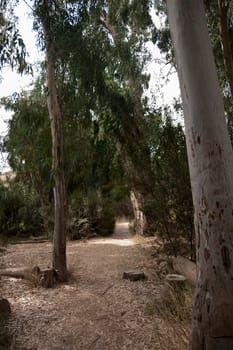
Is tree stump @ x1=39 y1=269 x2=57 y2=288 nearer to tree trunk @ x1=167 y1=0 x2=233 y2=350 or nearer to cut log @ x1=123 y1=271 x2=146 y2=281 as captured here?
cut log @ x1=123 y1=271 x2=146 y2=281

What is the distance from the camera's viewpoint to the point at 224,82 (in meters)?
8.82

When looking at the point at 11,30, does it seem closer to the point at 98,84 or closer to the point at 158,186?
the point at 98,84

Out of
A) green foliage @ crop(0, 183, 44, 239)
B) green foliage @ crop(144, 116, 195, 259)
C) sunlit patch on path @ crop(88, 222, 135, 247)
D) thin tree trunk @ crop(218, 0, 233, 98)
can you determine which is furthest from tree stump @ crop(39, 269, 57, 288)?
green foliage @ crop(0, 183, 44, 239)

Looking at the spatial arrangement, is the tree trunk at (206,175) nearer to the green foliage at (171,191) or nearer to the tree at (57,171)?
the green foliage at (171,191)

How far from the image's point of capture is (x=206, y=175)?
9.52 feet

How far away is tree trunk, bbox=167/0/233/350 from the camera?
2.73m

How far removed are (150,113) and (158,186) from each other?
1.89 m

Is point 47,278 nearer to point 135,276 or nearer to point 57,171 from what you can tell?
point 135,276

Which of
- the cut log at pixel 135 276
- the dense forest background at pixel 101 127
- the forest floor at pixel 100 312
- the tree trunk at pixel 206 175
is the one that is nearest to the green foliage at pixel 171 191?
the dense forest background at pixel 101 127

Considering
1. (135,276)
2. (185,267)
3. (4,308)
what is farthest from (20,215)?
(4,308)

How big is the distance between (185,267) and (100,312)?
6.04 ft

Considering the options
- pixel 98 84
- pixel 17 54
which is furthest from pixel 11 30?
pixel 98 84

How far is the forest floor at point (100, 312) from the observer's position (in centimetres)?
366

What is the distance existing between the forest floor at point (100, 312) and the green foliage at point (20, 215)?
586 centimetres
